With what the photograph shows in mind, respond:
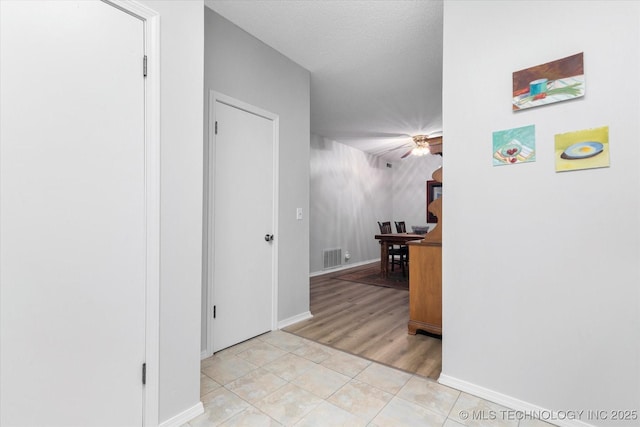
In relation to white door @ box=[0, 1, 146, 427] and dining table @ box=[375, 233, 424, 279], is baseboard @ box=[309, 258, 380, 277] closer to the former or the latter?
dining table @ box=[375, 233, 424, 279]

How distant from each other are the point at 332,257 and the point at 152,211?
188 inches

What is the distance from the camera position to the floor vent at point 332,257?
19.2 ft

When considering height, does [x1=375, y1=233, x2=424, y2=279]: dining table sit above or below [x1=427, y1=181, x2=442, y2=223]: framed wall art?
below

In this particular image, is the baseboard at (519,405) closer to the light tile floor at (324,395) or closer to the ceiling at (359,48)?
the light tile floor at (324,395)

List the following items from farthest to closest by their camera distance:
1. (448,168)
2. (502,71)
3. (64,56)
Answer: (448,168) < (502,71) < (64,56)

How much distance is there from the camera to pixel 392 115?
4.73 m

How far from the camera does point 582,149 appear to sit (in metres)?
1.50

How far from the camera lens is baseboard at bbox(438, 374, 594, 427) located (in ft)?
4.98

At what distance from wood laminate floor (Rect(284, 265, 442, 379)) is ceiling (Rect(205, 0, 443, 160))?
274 centimetres

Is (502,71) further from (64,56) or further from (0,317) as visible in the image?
(0,317)

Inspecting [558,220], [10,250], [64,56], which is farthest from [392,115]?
[10,250]

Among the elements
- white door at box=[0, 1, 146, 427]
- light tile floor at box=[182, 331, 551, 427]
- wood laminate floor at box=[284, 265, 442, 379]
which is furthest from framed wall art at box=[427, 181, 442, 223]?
white door at box=[0, 1, 146, 427]

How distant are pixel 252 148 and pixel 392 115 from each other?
2.86 meters

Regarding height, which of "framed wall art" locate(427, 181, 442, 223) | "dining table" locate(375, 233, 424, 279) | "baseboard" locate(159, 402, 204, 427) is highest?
"framed wall art" locate(427, 181, 442, 223)
